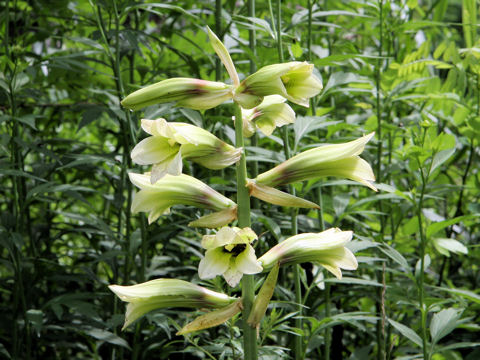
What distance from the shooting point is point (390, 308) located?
266 cm

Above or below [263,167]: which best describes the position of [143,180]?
above

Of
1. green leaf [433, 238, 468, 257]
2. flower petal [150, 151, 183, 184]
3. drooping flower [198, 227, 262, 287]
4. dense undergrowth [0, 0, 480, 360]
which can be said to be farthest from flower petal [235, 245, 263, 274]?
green leaf [433, 238, 468, 257]

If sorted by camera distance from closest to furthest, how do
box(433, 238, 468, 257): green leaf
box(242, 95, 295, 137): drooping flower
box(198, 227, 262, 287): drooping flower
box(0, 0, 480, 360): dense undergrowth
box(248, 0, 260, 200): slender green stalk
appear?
box(198, 227, 262, 287): drooping flower, box(242, 95, 295, 137): drooping flower, box(0, 0, 480, 360): dense undergrowth, box(433, 238, 468, 257): green leaf, box(248, 0, 260, 200): slender green stalk

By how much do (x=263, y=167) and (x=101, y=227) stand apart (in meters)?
0.96

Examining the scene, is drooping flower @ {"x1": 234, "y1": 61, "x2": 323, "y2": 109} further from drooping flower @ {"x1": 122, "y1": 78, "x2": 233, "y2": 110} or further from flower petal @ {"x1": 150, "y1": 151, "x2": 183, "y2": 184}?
flower petal @ {"x1": 150, "y1": 151, "x2": 183, "y2": 184}

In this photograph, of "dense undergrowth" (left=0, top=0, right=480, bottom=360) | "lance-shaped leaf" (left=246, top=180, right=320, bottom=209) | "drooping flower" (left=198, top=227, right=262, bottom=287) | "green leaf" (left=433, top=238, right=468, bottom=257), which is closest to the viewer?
"drooping flower" (left=198, top=227, right=262, bottom=287)

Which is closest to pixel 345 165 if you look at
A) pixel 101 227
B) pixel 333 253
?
pixel 333 253

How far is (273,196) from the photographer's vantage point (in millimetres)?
1398

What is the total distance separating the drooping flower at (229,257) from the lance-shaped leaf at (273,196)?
0.43ft

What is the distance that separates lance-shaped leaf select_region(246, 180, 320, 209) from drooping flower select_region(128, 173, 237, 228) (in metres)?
0.07

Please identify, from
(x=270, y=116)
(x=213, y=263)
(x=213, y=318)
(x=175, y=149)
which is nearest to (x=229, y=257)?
(x=213, y=263)

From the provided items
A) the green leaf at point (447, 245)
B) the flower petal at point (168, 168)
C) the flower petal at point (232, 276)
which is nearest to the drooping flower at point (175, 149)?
the flower petal at point (168, 168)

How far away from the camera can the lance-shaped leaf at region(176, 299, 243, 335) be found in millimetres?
1367

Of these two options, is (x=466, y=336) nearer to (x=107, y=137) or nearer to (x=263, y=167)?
(x=263, y=167)
